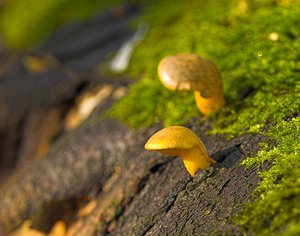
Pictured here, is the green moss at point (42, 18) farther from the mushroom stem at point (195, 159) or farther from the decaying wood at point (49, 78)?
the mushroom stem at point (195, 159)

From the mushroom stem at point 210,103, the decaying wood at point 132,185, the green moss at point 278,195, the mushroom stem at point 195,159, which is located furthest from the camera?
the mushroom stem at point 210,103

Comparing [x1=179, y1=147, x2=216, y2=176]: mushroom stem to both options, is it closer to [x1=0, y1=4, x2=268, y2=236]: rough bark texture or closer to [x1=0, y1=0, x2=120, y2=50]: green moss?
[x1=0, y1=4, x2=268, y2=236]: rough bark texture

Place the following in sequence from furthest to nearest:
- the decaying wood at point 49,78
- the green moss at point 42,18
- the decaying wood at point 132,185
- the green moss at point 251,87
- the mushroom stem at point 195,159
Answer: the green moss at point 42,18 → the decaying wood at point 49,78 → the mushroom stem at point 195,159 → the decaying wood at point 132,185 → the green moss at point 251,87

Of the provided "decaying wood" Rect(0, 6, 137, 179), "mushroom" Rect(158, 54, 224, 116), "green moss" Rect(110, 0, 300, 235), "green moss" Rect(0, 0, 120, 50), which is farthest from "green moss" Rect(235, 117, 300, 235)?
"green moss" Rect(0, 0, 120, 50)

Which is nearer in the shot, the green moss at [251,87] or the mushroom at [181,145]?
the green moss at [251,87]

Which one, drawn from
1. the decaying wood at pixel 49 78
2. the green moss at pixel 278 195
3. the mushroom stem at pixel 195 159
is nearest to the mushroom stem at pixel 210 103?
the mushroom stem at pixel 195 159

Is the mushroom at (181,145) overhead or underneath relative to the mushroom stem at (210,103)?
overhead
